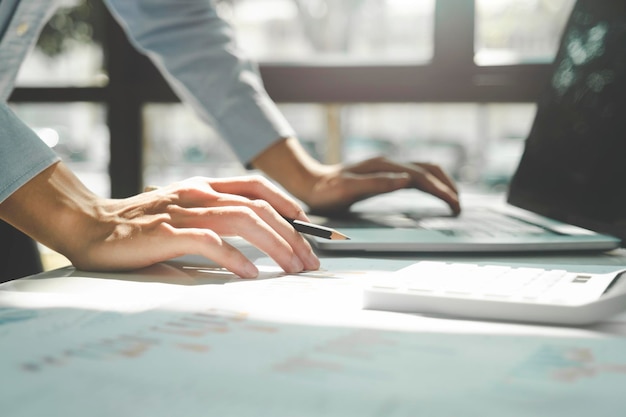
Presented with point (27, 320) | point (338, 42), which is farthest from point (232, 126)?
point (338, 42)

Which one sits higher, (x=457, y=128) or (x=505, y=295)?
(x=457, y=128)

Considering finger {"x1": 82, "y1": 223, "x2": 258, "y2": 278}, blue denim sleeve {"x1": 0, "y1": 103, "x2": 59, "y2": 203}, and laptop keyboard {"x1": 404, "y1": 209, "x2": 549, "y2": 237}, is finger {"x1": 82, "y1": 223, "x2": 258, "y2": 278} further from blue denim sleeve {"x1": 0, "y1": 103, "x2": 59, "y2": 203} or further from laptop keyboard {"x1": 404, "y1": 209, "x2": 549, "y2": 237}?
laptop keyboard {"x1": 404, "y1": 209, "x2": 549, "y2": 237}

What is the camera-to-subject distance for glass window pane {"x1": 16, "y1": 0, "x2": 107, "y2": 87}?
6.77 feet

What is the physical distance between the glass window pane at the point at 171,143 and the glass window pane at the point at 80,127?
0.13 meters

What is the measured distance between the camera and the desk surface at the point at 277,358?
297 millimetres

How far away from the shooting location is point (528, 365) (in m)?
0.35

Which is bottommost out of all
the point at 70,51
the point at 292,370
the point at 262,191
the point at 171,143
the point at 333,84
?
the point at 292,370

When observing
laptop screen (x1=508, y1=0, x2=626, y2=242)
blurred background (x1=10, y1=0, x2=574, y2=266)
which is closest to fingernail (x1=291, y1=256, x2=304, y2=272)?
laptop screen (x1=508, y1=0, x2=626, y2=242)

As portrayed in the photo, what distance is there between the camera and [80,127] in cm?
224

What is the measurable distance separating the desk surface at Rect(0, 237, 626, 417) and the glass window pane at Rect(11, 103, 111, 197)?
5.01ft

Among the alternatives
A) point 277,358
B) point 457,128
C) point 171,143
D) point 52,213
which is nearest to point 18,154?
point 52,213

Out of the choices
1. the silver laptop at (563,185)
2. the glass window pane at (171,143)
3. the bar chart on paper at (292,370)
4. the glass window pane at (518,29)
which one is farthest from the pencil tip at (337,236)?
the glass window pane at (518,29)

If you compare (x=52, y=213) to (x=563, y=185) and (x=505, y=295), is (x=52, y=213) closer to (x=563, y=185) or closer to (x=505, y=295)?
(x=505, y=295)

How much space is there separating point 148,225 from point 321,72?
4.36 feet
